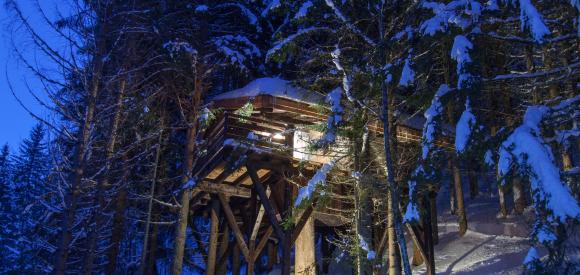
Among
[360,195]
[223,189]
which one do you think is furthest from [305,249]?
[360,195]

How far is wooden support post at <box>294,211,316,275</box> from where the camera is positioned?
12406mm

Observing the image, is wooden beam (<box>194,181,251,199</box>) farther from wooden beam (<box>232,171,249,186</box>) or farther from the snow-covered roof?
the snow-covered roof

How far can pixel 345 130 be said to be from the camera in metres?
10.1

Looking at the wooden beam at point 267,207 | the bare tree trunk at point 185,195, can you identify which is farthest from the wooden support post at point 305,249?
the bare tree trunk at point 185,195

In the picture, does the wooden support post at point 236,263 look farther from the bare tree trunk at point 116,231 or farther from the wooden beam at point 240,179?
the bare tree trunk at point 116,231

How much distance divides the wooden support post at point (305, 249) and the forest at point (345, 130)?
0.13 feet

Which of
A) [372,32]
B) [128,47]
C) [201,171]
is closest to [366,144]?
[372,32]

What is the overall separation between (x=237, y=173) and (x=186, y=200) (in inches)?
65.6

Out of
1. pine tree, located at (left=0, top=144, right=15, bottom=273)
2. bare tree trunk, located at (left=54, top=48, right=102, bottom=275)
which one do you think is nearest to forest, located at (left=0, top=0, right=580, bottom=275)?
bare tree trunk, located at (left=54, top=48, right=102, bottom=275)

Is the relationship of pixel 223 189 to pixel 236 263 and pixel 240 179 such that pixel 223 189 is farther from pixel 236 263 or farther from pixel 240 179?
pixel 236 263

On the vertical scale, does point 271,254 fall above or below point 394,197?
below

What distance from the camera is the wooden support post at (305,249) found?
12406 millimetres

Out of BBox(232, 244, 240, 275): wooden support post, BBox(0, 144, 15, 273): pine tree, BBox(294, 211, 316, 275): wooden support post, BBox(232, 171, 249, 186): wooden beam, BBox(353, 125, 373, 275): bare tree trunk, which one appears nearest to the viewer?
BBox(353, 125, 373, 275): bare tree trunk

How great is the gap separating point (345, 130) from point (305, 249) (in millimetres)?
4298
